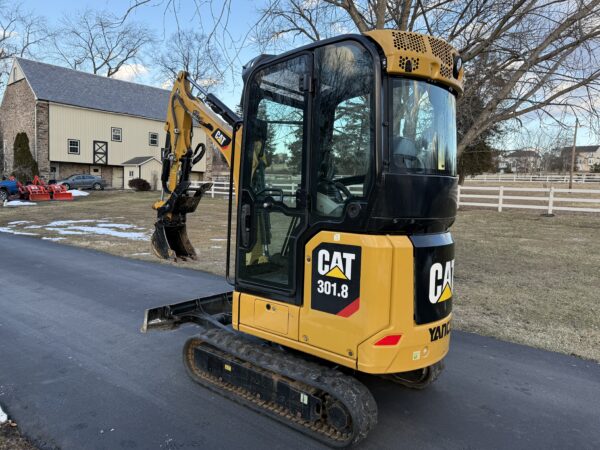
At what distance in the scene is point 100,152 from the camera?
38062mm

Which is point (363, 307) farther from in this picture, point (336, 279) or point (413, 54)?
point (413, 54)

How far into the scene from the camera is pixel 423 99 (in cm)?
311

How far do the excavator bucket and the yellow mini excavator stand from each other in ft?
5.80

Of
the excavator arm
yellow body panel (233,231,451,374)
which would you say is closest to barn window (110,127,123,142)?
the excavator arm

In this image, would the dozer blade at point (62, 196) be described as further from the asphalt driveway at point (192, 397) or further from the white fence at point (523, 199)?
the asphalt driveway at point (192, 397)

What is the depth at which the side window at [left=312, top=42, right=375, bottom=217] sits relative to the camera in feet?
9.82

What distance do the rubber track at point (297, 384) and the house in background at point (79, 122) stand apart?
36.2 meters

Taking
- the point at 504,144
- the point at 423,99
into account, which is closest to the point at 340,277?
the point at 423,99

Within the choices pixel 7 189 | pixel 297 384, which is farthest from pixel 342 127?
pixel 7 189

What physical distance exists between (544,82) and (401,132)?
512 cm

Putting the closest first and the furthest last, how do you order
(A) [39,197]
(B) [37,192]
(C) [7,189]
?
(C) [7,189]
(B) [37,192]
(A) [39,197]

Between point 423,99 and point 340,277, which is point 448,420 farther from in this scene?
point 423,99

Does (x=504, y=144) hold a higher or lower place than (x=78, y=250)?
higher

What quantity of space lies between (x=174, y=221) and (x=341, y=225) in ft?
9.66
